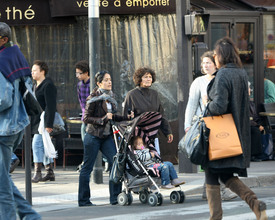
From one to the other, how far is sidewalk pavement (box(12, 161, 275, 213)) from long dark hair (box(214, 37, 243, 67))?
3475 mm

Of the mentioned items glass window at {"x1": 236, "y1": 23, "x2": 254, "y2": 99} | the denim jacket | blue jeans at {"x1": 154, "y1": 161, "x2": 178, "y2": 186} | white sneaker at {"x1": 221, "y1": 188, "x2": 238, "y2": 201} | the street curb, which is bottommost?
the street curb

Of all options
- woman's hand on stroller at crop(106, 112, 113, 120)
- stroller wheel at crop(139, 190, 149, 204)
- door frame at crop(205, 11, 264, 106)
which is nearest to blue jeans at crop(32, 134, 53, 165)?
woman's hand on stroller at crop(106, 112, 113, 120)

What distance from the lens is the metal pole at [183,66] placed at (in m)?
12.7

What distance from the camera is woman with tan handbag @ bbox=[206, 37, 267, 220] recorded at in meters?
7.06

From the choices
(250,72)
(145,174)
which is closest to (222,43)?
(145,174)

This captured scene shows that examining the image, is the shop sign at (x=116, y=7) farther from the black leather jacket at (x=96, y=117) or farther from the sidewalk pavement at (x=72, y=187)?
the black leather jacket at (x=96, y=117)

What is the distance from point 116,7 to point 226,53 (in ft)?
22.6

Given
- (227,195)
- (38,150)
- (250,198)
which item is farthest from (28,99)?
(38,150)

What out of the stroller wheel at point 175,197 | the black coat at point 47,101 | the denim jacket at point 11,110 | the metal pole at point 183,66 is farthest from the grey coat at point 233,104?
the metal pole at point 183,66

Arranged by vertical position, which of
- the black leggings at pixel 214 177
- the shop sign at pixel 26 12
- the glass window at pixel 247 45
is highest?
the shop sign at pixel 26 12

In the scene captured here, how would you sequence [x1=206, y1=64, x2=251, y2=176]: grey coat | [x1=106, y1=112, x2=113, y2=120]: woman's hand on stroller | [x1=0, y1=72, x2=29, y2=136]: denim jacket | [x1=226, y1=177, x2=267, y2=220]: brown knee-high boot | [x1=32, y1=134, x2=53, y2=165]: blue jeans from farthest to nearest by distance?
[x1=32, y1=134, x2=53, y2=165]: blue jeans
[x1=106, y1=112, x2=113, y2=120]: woman's hand on stroller
[x1=206, y1=64, x2=251, y2=176]: grey coat
[x1=226, y1=177, x2=267, y2=220]: brown knee-high boot
[x1=0, y1=72, x2=29, y2=136]: denim jacket

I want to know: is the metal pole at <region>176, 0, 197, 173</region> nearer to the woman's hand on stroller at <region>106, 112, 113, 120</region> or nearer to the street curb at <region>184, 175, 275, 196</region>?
the street curb at <region>184, 175, 275, 196</region>

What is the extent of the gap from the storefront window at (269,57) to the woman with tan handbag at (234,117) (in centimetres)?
886

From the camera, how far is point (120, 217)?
28.5ft
